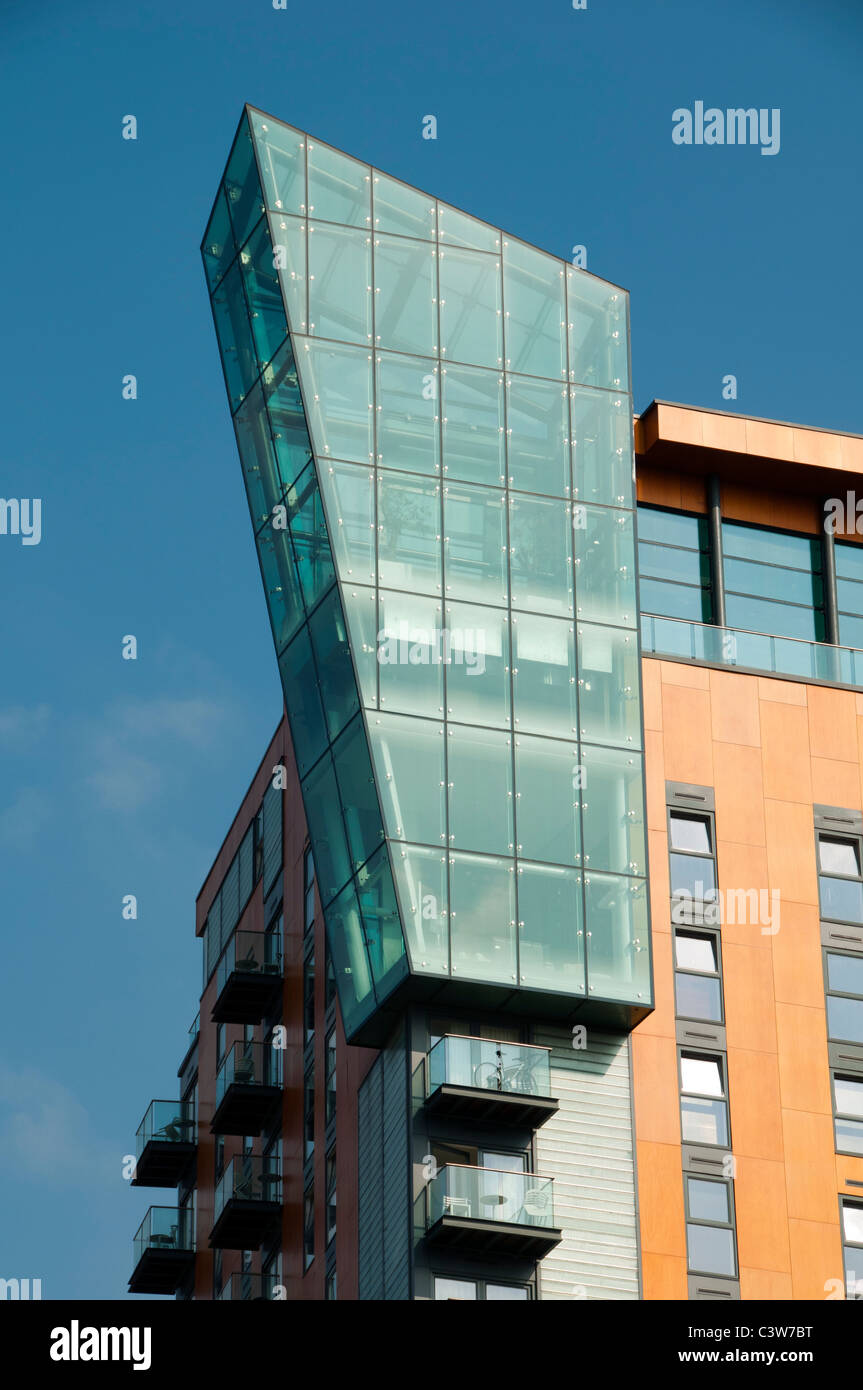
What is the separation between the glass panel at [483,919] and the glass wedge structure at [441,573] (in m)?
0.04

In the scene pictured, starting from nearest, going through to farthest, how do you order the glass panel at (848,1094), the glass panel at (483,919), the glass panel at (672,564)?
the glass panel at (483,919), the glass panel at (848,1094), the glass panel at (672,564)

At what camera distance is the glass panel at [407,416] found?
4131 cm

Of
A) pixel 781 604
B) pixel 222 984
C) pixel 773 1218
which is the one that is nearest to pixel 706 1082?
pixel 773 1218

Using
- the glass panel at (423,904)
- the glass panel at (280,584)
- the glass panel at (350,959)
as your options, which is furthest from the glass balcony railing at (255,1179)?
the glass panel at (423,904)

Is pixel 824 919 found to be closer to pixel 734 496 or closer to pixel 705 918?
pixel 705 918

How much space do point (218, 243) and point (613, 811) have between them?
13.3 m

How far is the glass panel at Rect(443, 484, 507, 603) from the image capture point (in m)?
40.8

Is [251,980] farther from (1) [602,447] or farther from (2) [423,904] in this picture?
(1) [602,447]

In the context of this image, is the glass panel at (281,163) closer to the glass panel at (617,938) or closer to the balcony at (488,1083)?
the glass panel at (617,938)

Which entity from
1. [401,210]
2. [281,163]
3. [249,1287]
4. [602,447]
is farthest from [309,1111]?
[281,163]

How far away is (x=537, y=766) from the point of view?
39.9m

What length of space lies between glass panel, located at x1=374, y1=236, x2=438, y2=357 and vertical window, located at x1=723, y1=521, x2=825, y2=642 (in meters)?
7.00

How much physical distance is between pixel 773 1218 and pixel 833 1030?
3.65 meters

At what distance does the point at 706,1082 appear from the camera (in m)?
39.6
